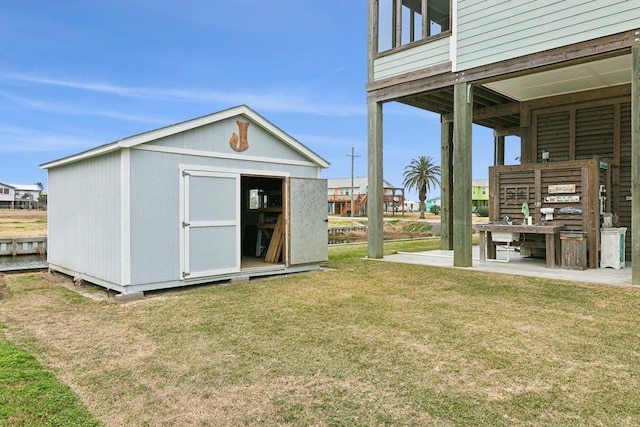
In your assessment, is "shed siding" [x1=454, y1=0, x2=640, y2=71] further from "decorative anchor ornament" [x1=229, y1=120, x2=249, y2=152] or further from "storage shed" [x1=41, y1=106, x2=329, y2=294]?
"decorative anchor ornament" [x1=229, y1=120, x2=249, y2=152]

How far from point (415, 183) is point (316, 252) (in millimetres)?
36822

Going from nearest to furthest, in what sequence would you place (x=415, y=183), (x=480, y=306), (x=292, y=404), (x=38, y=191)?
(x=292, y=404), (x=480, y=306), (x=415, y=183), (x=38, y=191)

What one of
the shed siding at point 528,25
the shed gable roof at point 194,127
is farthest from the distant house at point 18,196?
the shed siding at point 528,25

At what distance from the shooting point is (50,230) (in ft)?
26.7

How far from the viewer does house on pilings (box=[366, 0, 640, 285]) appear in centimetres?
632

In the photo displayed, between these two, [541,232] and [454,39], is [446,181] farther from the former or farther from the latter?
[454,39]

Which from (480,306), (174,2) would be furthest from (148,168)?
(174,2)

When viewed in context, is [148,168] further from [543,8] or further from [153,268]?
[543,8]

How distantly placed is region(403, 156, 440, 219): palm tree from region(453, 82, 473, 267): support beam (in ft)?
114

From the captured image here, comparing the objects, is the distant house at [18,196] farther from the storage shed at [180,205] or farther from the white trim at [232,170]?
the white trim at [232,170]

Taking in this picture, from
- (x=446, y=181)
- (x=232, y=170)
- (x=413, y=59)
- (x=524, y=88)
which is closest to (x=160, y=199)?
(x=232, y=170)

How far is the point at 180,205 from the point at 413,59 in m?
5.60

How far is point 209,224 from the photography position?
6.39 meters

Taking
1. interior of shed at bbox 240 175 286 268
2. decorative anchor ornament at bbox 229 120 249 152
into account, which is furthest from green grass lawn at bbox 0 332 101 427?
interior of shed at bbox 240 175 286 268
